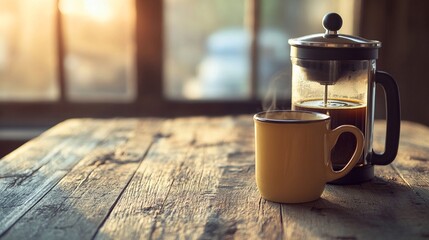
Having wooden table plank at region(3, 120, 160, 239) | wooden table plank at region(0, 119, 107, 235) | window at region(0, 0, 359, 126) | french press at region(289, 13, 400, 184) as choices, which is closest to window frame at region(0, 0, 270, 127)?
window at region(0, 0, 359, 126)

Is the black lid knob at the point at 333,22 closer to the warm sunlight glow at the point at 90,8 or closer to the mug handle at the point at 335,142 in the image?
the mug handle at the point at 335,142

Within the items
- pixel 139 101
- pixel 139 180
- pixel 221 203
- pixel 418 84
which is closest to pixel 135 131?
pixel 139 180

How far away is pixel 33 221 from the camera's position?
0.81 m

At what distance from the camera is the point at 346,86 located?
1016 millimetres

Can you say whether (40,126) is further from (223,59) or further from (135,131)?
(135,131)

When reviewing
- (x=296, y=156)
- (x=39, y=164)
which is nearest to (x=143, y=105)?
(x=39, y=164)

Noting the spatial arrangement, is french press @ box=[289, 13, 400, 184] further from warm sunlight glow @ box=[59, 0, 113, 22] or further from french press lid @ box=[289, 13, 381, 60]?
warm sunlight glow @ box=[59, 0, 113, 22]

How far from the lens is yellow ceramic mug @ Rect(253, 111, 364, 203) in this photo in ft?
2.85

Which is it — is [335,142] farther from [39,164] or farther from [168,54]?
[168,54]

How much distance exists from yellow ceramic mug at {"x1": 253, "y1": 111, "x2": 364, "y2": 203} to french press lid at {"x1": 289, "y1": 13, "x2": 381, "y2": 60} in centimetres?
11

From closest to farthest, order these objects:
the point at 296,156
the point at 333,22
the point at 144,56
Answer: the point at 296,156 → the point at 333,22 → the point at 144,56

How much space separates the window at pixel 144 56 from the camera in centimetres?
259

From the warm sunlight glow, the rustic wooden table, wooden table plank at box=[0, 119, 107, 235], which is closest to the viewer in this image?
the rustic wooden table

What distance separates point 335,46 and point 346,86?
92 millimetres
